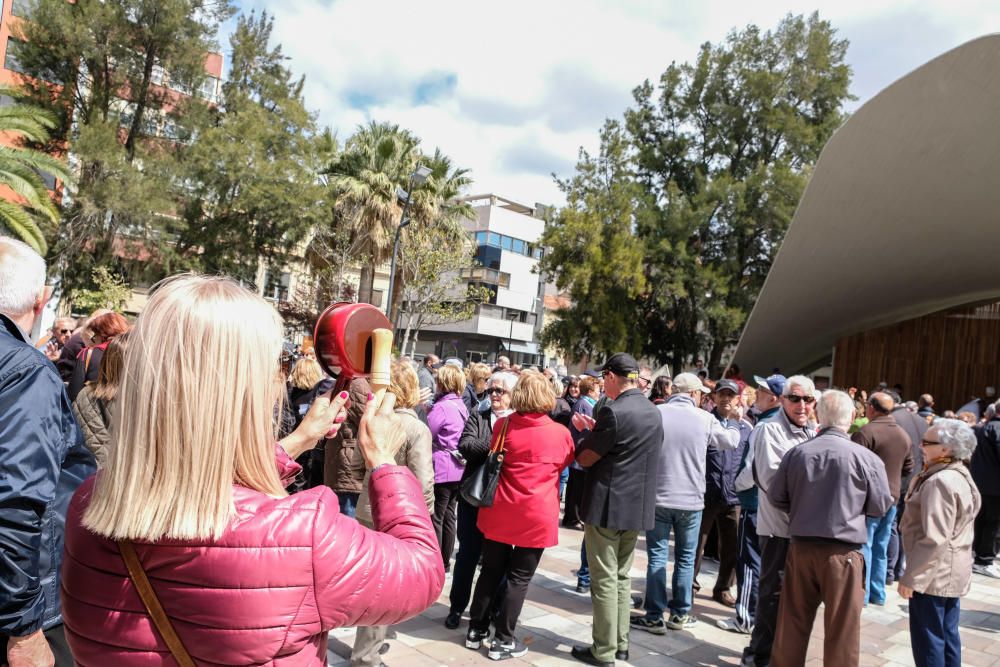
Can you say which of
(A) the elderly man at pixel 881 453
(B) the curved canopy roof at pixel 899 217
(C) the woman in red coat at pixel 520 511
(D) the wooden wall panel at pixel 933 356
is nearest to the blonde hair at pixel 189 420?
(C) the woman in red coat at pixel 520 511

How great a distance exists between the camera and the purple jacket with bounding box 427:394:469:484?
5.98 metres

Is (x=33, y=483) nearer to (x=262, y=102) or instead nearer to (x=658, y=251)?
(x=658, y=251)

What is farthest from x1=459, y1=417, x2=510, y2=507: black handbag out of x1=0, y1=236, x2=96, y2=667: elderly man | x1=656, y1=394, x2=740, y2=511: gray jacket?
x1=0, y1=236, x2=96, y2=667: elderly man

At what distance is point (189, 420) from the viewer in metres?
1.30

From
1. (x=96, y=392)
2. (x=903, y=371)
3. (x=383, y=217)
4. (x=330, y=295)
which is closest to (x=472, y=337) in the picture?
(x=330, y=295)

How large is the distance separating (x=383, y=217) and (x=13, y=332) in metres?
24.2

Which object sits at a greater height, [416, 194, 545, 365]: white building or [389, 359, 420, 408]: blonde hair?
[416, 194, 545, 365]: white building

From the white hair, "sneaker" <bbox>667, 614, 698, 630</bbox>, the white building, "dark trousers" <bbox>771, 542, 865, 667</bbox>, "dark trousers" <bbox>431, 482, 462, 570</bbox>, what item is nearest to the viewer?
the white hair

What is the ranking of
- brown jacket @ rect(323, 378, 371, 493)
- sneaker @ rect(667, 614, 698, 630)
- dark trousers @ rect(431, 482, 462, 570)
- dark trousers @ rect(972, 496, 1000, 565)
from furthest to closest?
dark trousers @ rect(972, 496, 1000, 565)
dark trousers @ rect(431, 482, 462, 570)
sneaker @ rect(667, 614, 698, 630)
brown jacket @ rect(323, 378, 371, 493)

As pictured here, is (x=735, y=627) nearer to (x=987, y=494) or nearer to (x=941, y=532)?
(x=941, y=532)

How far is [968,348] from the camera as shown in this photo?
23.1 m

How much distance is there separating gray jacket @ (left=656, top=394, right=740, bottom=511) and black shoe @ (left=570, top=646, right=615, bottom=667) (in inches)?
49.0

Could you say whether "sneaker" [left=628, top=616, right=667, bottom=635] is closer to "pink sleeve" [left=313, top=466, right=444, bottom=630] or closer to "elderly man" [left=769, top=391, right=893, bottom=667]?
"elderly man" [left=769, top=391, right=893, bottom=667]

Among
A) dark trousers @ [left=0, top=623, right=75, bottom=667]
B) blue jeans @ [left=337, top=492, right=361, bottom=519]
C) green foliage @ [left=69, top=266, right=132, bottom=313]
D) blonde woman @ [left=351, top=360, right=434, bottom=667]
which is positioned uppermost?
green foliage @ [left=69, top=266, right=132, bottom=313]
